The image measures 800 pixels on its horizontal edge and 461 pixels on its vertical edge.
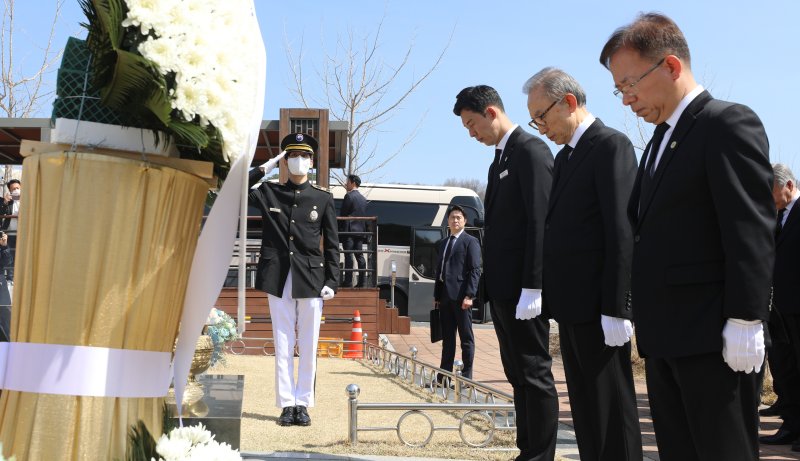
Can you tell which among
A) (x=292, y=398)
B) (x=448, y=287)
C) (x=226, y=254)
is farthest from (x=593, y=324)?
(x=448, y=287)

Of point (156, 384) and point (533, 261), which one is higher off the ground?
point (533, 261)

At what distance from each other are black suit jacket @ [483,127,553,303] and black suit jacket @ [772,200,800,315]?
117 inches

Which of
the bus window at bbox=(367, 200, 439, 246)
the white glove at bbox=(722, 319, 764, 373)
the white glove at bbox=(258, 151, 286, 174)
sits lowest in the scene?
the white glove at bbox=(722, 319, 764, 373)

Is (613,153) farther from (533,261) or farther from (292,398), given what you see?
(292,398)

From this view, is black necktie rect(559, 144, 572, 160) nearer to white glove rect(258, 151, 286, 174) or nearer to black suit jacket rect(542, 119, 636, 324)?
black suit jacket rect(542, 119, 636, 324)

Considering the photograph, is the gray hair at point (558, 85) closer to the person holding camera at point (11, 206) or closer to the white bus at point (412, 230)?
the person holding camera at point (11, 206)

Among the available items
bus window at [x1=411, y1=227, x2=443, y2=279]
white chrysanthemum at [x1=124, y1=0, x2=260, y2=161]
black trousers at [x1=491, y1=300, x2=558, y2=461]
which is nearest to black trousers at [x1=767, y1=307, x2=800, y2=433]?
black trousers at [x1=491, y1=300, x2=558, y2=461]

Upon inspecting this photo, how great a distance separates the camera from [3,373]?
67.8 inches

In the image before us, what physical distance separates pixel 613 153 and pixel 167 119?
89.4 inches

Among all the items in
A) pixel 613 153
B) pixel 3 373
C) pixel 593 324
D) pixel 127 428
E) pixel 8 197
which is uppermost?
pixel 8 197

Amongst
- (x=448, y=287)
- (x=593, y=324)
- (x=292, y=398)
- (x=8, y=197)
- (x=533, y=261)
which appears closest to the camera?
(x=593, y=324)

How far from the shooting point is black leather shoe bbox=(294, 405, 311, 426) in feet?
18.8

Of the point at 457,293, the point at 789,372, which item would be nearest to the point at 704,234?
the point at 789,372

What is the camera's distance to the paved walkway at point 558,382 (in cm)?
538
